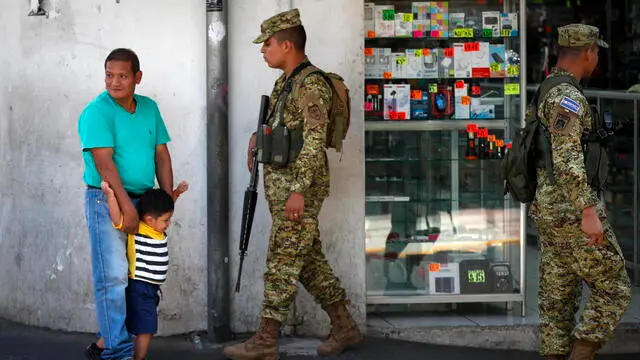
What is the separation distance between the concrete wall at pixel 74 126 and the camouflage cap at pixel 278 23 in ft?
2.19

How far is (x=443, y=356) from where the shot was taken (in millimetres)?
6797

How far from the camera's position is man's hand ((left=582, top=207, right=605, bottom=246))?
5555mm

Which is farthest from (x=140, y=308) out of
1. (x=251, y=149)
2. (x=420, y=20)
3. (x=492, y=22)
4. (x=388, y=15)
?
(x=492, y=22)

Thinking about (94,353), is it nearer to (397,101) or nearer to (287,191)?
(287,191)

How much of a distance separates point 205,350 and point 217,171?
1051 millimetres

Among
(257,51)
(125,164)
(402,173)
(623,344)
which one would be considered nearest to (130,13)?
(257,51)

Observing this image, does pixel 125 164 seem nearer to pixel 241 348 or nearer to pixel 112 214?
pixel 112 214

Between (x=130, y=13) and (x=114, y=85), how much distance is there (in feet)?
3.70

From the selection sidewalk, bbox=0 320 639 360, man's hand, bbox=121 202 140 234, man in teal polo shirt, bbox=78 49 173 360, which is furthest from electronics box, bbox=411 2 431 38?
man's hand, bbox=121 202 140 234

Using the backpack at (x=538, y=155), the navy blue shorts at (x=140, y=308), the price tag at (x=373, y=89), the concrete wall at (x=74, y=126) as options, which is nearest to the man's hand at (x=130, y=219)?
the navy blue shorts at (x=140, y=308)

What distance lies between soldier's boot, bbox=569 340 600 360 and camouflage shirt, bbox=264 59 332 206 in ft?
5.29

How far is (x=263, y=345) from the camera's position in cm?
643

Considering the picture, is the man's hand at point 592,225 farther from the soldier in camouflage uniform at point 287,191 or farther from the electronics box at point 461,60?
the electronics box at point 461,60

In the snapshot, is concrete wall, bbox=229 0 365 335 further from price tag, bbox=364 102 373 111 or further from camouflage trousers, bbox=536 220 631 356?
camouflage trousers, bbox=536 220 631 356
